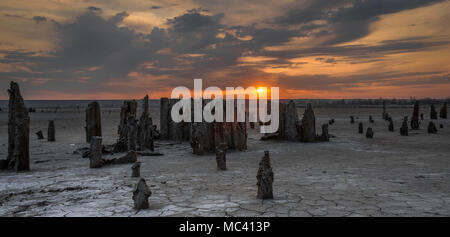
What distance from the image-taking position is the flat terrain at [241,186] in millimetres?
6562

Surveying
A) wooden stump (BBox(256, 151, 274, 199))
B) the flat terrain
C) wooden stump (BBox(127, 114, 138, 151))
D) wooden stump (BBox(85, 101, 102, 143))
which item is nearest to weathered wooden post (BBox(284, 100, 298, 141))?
the flat terrain

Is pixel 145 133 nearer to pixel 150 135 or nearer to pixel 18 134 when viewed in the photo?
pixel 150 135

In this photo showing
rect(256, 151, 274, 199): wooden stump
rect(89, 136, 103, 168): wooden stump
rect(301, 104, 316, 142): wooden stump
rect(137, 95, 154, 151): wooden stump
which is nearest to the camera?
rect(256, 151, 274, 199): wooden stump

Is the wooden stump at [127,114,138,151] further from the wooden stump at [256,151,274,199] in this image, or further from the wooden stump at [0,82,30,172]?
the wooden stump at [256,151,274,199]

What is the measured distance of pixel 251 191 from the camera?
26.3 feet

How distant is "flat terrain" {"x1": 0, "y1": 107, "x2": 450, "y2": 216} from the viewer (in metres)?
6.56

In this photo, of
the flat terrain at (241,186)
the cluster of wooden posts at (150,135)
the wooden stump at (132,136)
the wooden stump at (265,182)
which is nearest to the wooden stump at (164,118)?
the cluster of wooden posts at (150,135)

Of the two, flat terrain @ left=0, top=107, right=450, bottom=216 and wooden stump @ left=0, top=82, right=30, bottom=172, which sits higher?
wooden stump @ left=0, top=82, right=30, bottom=172

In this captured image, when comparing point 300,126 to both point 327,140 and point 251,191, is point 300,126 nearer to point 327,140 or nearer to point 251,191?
point 327,140

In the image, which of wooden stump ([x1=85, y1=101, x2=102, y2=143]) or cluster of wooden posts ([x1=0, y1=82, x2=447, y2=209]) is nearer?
cluster of wooden posts ([x1=0, y1=82, x2=447, y2=209])

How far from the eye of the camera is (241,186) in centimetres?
858
